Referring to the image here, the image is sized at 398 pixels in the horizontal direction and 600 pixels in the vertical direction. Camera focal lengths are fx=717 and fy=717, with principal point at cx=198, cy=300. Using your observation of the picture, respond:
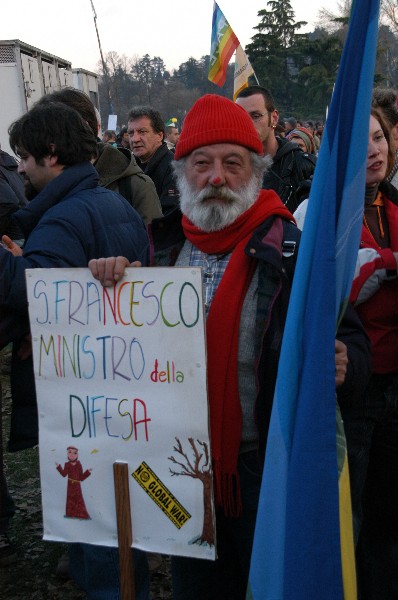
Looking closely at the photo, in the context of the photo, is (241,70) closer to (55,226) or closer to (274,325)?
(55,226)

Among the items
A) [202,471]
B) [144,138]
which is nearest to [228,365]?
[202,471]

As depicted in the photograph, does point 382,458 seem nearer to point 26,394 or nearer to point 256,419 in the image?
point 256,419

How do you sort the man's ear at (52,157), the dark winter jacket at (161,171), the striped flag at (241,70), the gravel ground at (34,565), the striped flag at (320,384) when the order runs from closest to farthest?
the striped flag at (320,384) < the man's ear at (52,157) < the gravel ground at (34,565) < the dark winter jacket at (161,171) < the striped flag at (241,70)

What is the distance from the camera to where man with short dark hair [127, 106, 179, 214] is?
19.0 feet

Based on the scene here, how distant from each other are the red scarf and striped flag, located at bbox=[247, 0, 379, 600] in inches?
10.9

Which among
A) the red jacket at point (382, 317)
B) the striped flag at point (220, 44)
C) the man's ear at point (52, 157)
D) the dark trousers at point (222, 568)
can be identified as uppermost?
the striped flag at point (220, 44)

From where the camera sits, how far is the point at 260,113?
5.01 m

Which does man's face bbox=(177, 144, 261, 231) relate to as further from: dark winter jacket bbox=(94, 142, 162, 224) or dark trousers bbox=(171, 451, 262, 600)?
dark winter jacket bbox=(94, 142, 162, 224)

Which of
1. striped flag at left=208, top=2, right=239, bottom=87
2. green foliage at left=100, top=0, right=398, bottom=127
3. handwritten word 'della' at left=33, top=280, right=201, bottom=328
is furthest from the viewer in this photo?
green foliage at left=100, top=0, right=398, bottom=127

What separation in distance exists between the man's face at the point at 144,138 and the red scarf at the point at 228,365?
3927 mm

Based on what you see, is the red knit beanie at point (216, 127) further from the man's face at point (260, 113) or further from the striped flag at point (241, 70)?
the striped flag at point (241, 70)

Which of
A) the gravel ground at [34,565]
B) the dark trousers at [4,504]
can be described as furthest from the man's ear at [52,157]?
the gravel ground at [34,565]

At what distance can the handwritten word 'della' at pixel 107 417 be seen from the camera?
2012mm

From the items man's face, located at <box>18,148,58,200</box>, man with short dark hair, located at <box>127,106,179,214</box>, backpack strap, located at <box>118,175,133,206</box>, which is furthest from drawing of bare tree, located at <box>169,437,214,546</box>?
man with short dark hair, located at <box>127,106,179,214</box>
